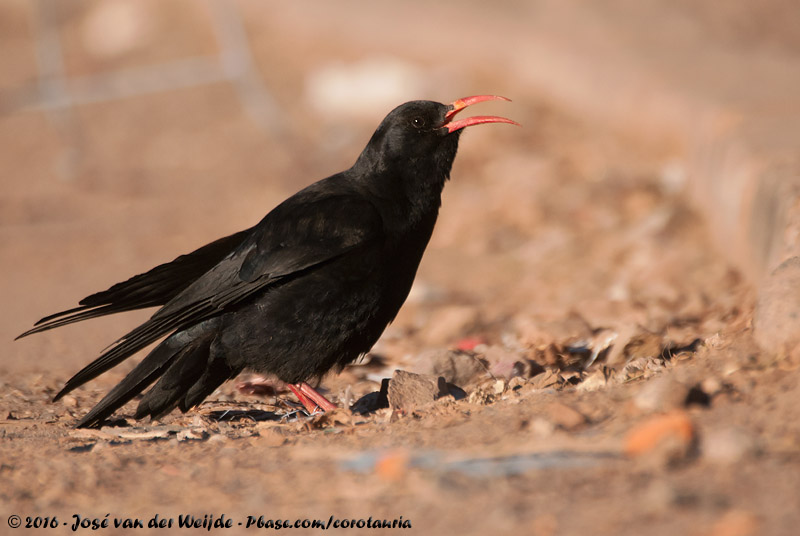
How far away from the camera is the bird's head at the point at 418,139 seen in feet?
14.9

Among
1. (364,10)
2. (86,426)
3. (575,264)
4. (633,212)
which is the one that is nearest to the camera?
(86,426)

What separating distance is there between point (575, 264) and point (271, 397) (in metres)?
2.70

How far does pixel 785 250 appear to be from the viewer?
13.6 ft

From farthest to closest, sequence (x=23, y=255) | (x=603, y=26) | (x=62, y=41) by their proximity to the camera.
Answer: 1. (x=62, y=41)
2. (x=603, y=26)
3. (x=23, y=255)

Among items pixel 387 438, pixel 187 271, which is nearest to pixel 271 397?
pixel 187 271

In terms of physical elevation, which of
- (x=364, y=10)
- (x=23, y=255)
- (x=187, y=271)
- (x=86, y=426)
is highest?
(x=364, y=10)

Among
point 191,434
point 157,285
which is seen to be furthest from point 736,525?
point 157,285

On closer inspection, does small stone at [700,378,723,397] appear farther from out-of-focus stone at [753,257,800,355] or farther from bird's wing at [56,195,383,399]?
bird's wing at [56,195,383,399]

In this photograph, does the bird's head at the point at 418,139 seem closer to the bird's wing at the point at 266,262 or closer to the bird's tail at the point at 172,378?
the bird's wing at the point at 266,262

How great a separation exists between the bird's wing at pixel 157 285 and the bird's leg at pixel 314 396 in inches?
25.4

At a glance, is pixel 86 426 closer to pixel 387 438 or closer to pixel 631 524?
pixel 387 438

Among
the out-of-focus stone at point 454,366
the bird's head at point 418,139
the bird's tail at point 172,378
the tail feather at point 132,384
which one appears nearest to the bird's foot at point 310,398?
the bird's tail at point 172,378

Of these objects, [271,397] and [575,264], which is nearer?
[271,397]

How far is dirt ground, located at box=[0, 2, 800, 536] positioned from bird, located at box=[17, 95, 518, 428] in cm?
19
